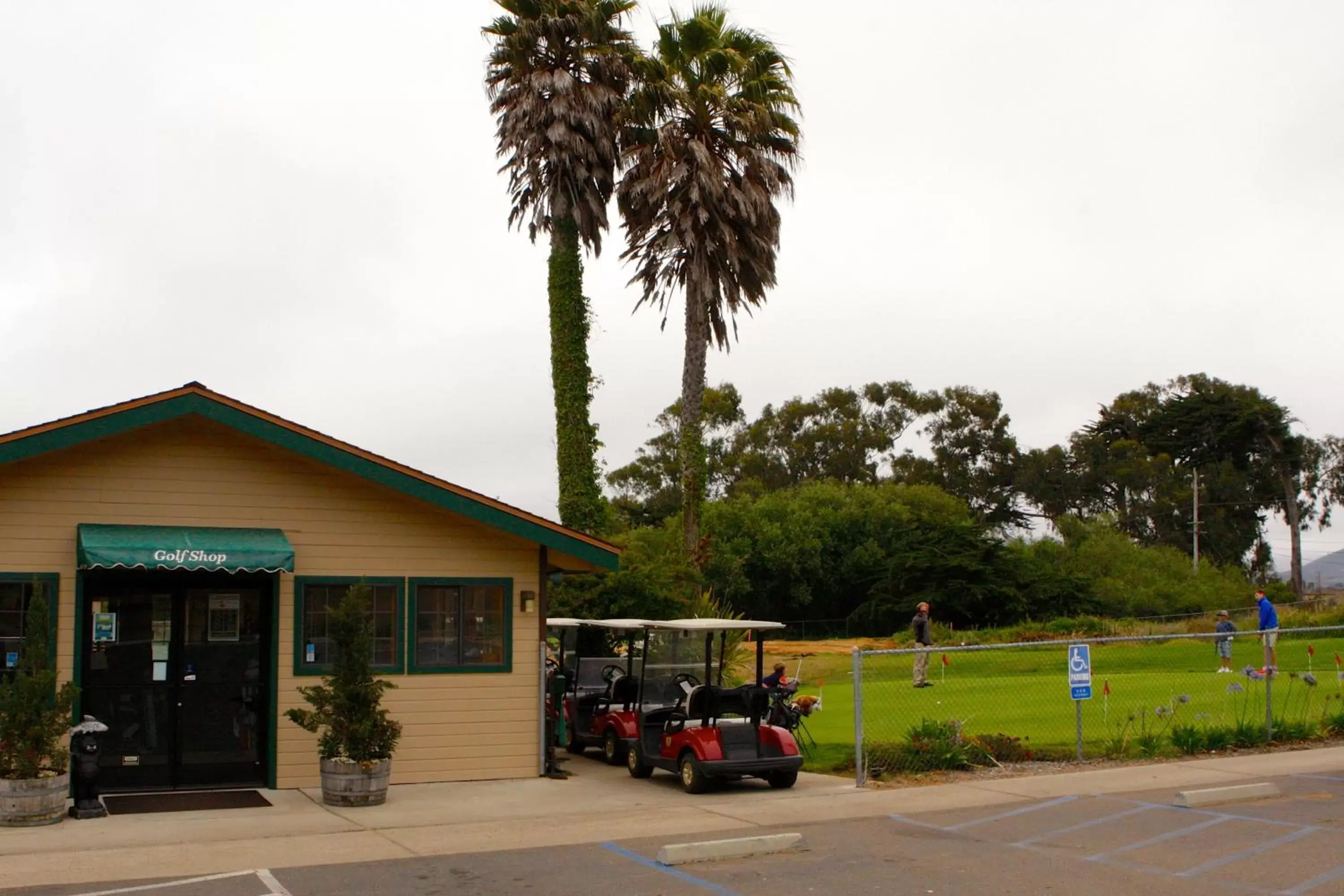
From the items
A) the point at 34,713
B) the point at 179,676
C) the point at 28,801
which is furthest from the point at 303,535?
the point at 28,801

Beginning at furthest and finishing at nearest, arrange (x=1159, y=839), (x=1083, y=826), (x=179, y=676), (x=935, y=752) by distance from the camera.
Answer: (x=935, y=752) < (x=179, y=676) < (x=1083, y=826) < (x=1159, y=839)

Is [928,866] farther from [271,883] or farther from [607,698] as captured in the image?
[607,698]

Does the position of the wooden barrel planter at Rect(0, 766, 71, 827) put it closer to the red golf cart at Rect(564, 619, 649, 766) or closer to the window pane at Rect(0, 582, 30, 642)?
the window pane at Rect(0, 582, 30, 642)

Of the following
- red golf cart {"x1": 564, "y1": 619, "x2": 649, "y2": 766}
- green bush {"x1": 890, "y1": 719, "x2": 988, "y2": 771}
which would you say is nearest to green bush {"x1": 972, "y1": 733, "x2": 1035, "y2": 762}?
green bush {"x1": 890, "y1": 719, "x2": 988, "y2": 771}

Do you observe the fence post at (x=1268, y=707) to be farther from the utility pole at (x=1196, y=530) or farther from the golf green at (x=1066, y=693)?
the utility pole at (x=1196, y=530)

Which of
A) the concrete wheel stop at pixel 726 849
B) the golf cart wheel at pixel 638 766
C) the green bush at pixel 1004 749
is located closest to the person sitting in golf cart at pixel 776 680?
the golf cart wheel at pixel 638 766

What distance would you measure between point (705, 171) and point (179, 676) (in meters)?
15.8

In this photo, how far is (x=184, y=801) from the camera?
12.9 meters

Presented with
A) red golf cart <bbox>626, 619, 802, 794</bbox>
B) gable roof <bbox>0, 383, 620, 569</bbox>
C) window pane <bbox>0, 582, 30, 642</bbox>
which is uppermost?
gable roof <bbox>0, 383, 620, 569</bbox>

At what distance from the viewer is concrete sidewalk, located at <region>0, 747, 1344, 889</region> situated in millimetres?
10133

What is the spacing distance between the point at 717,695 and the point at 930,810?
2.58m

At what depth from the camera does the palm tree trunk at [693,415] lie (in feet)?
88.2

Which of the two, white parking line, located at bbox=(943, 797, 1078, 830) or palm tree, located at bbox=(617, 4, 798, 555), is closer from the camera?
white parking line, located at bbox=(943, 797, 1078, 830)

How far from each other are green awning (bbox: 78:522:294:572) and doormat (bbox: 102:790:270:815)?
2.26m
